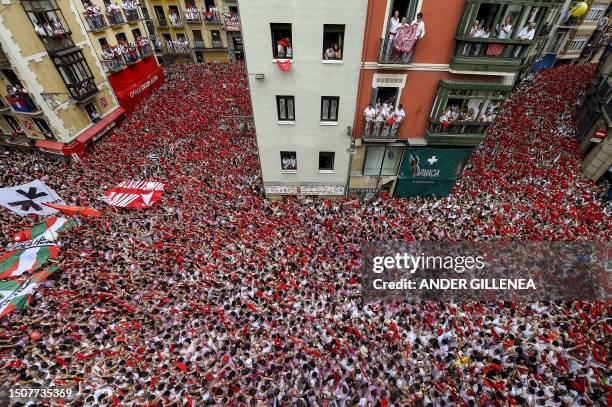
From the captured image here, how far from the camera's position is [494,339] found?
1240 centimetres

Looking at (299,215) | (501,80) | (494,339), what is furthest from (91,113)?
(494,339)

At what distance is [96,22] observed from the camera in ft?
90.8

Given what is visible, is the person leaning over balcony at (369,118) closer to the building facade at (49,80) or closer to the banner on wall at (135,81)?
the building facade at (49,80)

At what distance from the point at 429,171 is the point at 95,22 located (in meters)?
35.8

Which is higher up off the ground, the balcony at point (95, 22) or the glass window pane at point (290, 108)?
the balcony at point (95, 22)

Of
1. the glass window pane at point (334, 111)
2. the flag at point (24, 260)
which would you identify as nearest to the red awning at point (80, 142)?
the flag at point (24, 260)

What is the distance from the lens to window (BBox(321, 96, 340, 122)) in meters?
16.6

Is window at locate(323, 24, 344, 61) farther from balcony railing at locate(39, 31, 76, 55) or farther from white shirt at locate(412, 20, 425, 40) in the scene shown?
balcony railing at locate(39, 31, 76, 55)

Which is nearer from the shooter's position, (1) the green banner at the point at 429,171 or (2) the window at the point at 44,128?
(1) the green banner at the point at 429,171

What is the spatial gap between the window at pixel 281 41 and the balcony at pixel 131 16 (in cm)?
2980

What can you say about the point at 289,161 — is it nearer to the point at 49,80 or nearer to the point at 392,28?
the point at 392,28

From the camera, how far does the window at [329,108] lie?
16594mm

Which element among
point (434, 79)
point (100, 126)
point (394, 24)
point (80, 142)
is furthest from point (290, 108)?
point (100, 126)

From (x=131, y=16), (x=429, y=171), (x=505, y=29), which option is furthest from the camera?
(x=131, y=16)
